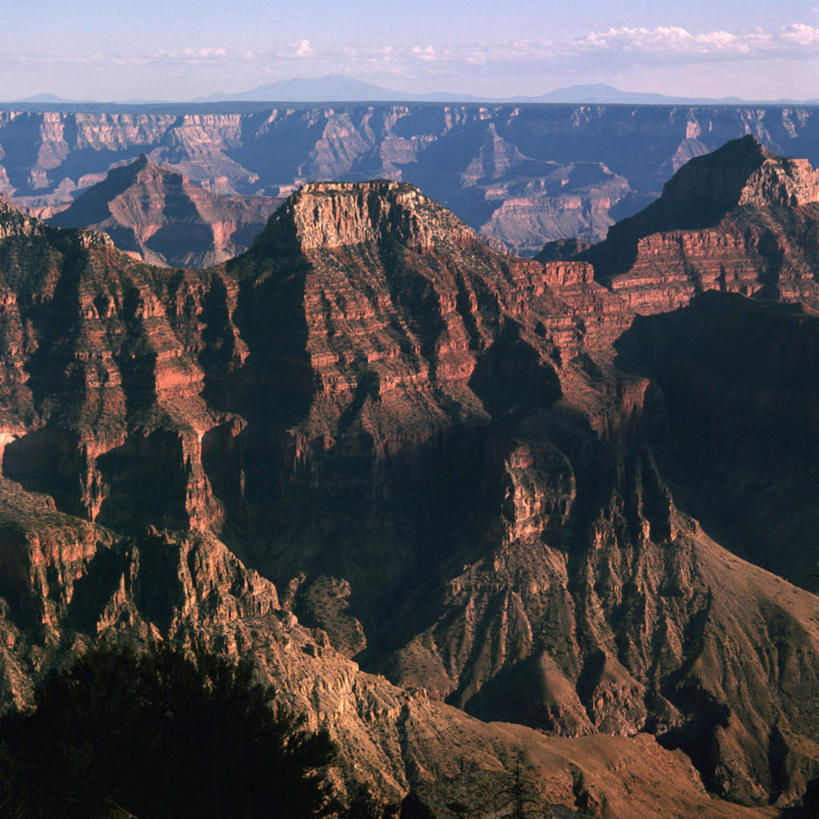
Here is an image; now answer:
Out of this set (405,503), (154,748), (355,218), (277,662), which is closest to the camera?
(154,748)

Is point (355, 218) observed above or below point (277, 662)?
above

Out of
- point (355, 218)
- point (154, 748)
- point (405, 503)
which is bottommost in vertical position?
point (405, 503)

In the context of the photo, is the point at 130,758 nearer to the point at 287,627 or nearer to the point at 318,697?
the point at 318,697

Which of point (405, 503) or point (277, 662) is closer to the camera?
point (277, 662)

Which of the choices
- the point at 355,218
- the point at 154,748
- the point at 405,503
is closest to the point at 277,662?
the point at 154,748

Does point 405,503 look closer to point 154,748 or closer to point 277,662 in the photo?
point 277,662

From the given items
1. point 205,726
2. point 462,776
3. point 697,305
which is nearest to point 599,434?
point 697,305

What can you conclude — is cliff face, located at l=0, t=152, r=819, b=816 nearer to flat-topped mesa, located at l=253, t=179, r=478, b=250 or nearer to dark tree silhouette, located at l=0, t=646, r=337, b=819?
flat-topped mesa, located at l=253, t=179, r=478, b=250

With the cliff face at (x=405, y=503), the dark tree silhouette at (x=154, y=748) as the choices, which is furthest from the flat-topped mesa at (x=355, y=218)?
the dark tree silhouette at (x=154, y=748)
